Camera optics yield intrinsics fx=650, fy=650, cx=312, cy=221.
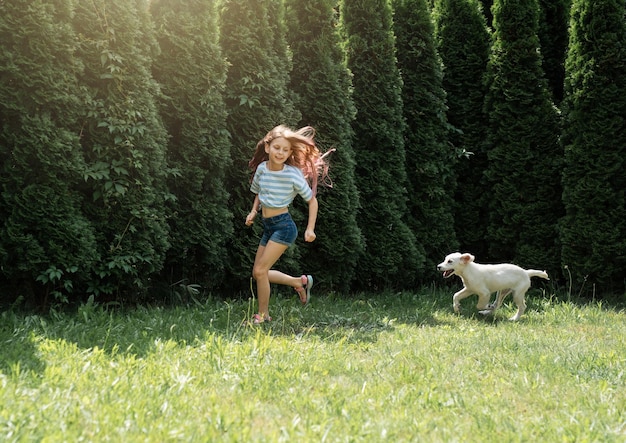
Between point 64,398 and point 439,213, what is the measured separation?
6.53 meters

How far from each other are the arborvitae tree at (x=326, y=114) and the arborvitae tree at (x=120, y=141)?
212cm

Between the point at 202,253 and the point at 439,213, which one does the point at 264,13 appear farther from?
the point at 439,213

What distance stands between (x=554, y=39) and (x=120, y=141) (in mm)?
6904

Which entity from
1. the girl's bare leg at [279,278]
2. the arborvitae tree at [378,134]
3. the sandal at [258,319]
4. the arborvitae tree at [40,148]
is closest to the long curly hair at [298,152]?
the girl's bare leg at [279,278]

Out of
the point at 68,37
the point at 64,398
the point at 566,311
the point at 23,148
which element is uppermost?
the point at 68,37

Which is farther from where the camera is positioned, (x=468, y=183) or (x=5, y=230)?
A: (x=468, y=183)

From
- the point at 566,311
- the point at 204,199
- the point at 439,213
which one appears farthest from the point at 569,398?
the point at 439,213

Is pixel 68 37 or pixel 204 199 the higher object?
pixel 68 37

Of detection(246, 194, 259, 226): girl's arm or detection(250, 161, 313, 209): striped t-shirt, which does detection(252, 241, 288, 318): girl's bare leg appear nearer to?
detection(246, 194, 259, 226): girl's arm

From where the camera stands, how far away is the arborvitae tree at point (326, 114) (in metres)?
7.63

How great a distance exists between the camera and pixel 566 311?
6992 millimetres

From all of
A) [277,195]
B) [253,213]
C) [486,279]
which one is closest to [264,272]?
[253,213]

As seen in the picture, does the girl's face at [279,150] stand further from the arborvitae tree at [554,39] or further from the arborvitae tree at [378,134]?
the arborvitae tree at [554,39]

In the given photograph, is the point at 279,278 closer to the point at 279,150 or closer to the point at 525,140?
the point at 279,150
